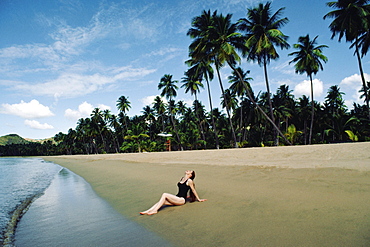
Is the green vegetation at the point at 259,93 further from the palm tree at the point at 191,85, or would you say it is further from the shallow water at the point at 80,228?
the shallow water at the point at 80,228

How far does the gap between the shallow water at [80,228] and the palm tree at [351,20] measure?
24020 millimetres

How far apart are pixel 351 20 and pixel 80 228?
25.6 meters

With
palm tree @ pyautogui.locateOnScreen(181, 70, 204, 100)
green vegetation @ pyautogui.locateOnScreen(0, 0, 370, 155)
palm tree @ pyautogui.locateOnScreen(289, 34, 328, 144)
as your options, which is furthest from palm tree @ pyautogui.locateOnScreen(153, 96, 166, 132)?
palm tree @ pyautogui.locateOnScreen(289, 34, 328, 144)

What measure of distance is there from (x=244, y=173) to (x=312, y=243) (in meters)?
4.91

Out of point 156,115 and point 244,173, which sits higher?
point 156,115

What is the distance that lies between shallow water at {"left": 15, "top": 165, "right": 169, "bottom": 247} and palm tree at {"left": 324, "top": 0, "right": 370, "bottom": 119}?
78.8 feet

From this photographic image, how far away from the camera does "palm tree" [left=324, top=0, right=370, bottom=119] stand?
19.4 meters

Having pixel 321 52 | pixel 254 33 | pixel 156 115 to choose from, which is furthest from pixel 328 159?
pixel 156 115

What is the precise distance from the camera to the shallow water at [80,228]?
11.3 ft

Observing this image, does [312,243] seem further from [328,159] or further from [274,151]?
[274,151]

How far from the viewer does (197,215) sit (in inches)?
165

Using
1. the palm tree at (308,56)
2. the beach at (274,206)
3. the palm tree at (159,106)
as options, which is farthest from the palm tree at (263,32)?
the palm tree at (159,106)

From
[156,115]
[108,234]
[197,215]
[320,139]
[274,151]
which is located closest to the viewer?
[108,234]

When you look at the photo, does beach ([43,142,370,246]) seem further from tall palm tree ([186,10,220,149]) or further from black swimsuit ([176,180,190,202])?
tall palm tree ([186,10,220,149])
